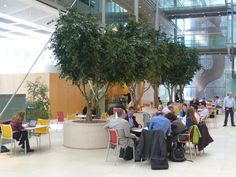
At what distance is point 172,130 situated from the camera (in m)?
8.27

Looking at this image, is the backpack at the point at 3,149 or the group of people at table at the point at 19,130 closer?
the group of people at table at the point at 19,130

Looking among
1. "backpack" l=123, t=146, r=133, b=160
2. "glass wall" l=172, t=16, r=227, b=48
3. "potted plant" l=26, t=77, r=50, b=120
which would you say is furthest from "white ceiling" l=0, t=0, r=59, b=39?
"glass wall" l=172, t=16, r=227, b=48

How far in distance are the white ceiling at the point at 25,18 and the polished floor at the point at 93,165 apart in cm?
509

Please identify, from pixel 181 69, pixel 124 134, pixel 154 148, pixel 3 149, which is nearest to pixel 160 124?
pixel 154 148

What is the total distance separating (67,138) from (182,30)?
73.1 ft

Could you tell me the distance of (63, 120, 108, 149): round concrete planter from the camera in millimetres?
9602

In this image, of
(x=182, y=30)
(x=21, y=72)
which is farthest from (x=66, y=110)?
(x=182, y=30)

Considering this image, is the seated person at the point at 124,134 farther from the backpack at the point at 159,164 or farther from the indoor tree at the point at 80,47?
the indoor tree at the point at 80,47

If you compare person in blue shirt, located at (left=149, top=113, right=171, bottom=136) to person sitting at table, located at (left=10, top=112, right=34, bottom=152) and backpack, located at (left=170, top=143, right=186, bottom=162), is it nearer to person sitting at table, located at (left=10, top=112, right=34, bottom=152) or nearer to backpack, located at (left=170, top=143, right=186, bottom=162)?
backpack, located at (left=170, top=143, right=186, bottom=162)

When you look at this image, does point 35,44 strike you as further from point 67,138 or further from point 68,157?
point 68,157

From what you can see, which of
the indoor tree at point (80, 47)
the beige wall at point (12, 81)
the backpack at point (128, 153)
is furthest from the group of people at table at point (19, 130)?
the beige wall at point (12, 81)

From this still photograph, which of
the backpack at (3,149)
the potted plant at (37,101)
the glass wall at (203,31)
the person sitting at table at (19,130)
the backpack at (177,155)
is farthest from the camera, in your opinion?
the glass wall at (203,31)

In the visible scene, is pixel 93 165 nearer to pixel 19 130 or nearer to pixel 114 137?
pixel 114 137

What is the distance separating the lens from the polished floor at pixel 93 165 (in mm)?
6957
